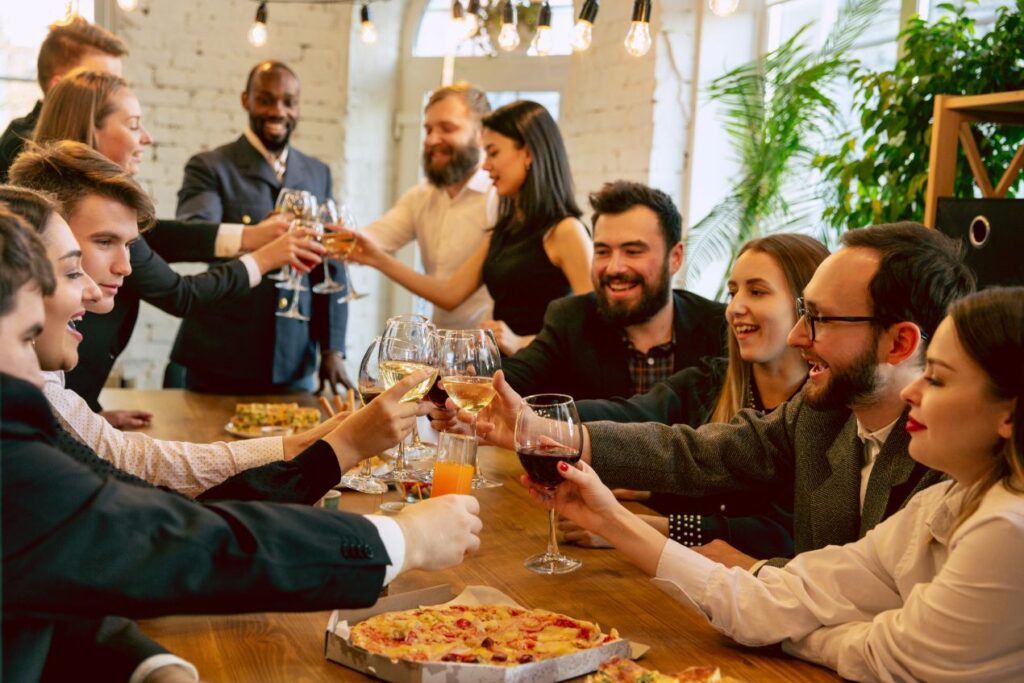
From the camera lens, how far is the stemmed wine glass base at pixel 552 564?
181 cm

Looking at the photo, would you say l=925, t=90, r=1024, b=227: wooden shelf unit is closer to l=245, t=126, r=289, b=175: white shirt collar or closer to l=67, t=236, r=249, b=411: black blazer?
l=67, t=236, r=249, b=411: black blazer

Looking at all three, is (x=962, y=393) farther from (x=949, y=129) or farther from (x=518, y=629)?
(x=949, y=129)

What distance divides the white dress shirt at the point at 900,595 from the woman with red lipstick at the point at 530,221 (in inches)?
80.6

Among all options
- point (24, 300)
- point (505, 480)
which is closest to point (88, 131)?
point (505, 480)

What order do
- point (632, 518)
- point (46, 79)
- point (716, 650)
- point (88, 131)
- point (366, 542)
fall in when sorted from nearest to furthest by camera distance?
1. point (366, 542)
2. point (716, 650)
3. point (632, 518)
4. point (88, 131)
5. point (46, 79)

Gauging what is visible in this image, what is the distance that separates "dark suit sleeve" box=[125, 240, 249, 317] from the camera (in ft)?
9.98

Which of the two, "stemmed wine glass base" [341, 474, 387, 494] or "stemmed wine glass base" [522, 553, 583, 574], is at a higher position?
"stemmed wine glass base" [341, 474, 387, 494]

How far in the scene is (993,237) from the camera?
9.08ft

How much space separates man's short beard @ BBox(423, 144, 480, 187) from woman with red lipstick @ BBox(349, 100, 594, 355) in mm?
486

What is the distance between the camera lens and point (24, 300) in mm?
1182

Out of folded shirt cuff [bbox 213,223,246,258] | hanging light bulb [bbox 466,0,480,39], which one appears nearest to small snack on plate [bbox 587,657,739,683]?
hanging light bulb [bbox 466,0,480,39]

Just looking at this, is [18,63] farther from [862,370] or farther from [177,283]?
[862,370]

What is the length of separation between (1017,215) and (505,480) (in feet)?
4.64

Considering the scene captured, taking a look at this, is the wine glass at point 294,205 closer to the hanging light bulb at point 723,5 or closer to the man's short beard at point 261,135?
the man's short beard at point 261,135
